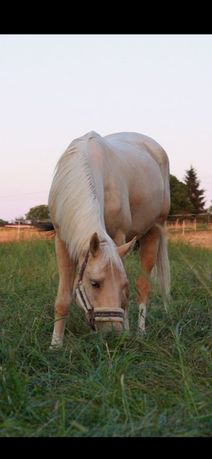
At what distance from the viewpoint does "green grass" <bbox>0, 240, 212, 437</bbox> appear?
2299 millimetres

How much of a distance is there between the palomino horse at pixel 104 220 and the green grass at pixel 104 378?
21cm

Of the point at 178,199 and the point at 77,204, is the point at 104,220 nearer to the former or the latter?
the point at 77,204

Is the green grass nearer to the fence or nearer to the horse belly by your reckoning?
the horse belly

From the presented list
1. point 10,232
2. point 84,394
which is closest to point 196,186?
point 10,232

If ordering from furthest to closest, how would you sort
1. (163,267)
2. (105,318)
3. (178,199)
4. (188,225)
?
(178,199) < (188,225) < (163,267) < (105,318)

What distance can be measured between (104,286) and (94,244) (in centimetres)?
27

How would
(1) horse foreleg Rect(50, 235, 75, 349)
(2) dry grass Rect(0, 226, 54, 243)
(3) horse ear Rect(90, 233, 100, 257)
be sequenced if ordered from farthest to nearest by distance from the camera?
(2) dry grass Rect(0, 226, 54, 243), (1) horse foreleg Rect(50, 235, 75, 349), (3) horse ear Rect(90, 233, 100, 257)

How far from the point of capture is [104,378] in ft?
9.61

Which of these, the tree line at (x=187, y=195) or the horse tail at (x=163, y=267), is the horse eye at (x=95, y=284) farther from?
the tree line at (x=187, y=195)

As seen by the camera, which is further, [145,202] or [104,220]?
[145,202]

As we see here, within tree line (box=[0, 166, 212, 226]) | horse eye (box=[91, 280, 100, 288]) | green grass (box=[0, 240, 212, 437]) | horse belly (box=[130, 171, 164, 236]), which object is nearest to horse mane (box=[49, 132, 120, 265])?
horse eye (box=[91, 280, 100, 288])

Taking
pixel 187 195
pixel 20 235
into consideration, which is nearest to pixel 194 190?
pixel 187 195
